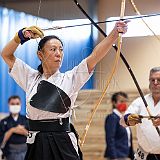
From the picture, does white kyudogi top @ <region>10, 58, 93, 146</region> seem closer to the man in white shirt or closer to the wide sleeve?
the man in white shirt

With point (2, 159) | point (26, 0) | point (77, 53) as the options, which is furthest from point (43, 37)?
point (2, 159)

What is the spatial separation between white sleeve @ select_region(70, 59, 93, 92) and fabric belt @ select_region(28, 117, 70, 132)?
0.12 m

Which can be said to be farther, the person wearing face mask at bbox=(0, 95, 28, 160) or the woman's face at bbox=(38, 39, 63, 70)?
the person wearing face mask at bbox=(0, 95, 28, 160)

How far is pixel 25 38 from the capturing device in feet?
5.75

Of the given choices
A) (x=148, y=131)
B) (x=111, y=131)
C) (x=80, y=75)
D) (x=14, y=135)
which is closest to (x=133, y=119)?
(x=148, y=131)

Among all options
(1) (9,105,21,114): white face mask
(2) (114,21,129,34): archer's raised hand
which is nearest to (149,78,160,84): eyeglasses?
(2) (114,21,129,34): archer's raised hand

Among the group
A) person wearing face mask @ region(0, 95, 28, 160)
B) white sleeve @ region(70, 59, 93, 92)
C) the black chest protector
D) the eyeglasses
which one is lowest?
person wearing face mask @ region(0, 95, 28, 160)

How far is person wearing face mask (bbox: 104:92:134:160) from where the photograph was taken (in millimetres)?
3496

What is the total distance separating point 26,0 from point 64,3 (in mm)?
854

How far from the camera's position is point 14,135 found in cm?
379

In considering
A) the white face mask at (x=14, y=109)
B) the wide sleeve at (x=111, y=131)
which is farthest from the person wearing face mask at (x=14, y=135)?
the wide sleeve at (x=111, y=131)

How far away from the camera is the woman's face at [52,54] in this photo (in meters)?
1.78

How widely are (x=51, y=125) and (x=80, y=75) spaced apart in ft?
0.67

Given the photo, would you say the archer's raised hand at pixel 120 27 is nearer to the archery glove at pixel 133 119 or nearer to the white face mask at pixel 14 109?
the archery glove at pixel 133 119
